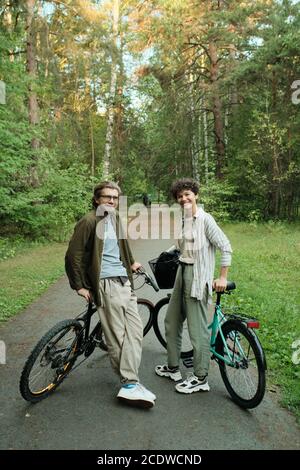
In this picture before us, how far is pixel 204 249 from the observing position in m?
3.87

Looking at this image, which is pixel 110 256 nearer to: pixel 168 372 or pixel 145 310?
pixel 145 310

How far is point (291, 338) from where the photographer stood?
5.10m

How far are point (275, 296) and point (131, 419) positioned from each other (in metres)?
4.52

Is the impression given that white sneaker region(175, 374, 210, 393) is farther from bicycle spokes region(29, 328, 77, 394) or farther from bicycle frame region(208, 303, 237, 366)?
bicycle spokes region(29, 328, 77, 394)

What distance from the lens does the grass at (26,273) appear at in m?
7.09

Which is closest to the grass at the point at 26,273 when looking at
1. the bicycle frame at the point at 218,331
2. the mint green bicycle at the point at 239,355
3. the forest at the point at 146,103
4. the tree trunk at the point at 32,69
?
the forest at the point at 146,103

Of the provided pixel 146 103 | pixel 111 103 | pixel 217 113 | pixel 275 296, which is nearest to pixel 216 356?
pixel 275 296

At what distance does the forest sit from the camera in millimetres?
14133

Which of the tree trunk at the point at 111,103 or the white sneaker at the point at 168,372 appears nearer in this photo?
the white sneaker at the point at 168,372

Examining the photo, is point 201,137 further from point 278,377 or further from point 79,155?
point 278,377

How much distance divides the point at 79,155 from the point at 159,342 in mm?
13984

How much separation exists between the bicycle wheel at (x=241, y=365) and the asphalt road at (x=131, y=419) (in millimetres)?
113

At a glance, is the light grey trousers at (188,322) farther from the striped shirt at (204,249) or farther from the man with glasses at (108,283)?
the man with glasses at (108,283)
